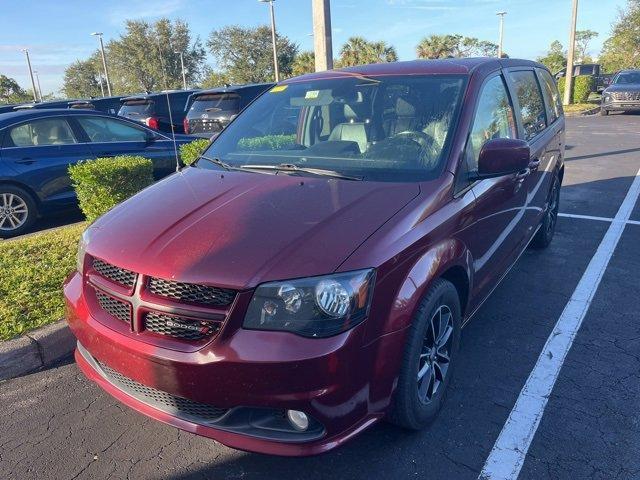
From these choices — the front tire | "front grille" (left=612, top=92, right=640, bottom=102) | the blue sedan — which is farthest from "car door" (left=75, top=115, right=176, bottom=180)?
"front grille" (left=612, top=92, right=640, bottom=102)

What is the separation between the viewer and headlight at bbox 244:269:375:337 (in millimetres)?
2039

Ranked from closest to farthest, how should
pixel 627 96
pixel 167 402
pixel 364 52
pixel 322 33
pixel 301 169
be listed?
1. pixel 167 402
2. pixel 301 169
3. pixel 322 33
4. pixel 627 96
5. pixel 364 52

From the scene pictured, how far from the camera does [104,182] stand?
5.53 metres

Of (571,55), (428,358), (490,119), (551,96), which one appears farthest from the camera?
(571,55)

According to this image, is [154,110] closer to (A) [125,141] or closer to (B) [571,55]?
(A) [125,141]

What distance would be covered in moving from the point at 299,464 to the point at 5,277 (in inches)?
131

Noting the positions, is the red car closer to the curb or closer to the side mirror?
the side mirror

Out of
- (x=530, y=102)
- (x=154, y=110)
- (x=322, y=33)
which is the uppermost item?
(x=322, y=33)

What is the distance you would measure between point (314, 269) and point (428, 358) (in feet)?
3.19

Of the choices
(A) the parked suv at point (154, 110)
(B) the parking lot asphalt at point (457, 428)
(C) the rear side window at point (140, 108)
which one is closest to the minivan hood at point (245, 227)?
(B) the parking lot asphalt at point (457, 428)

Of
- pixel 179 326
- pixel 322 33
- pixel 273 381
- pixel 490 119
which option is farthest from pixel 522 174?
pixel 322 33

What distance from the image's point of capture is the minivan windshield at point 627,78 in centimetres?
1969

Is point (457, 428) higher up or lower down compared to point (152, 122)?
lower down

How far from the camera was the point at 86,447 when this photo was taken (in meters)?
2.67
